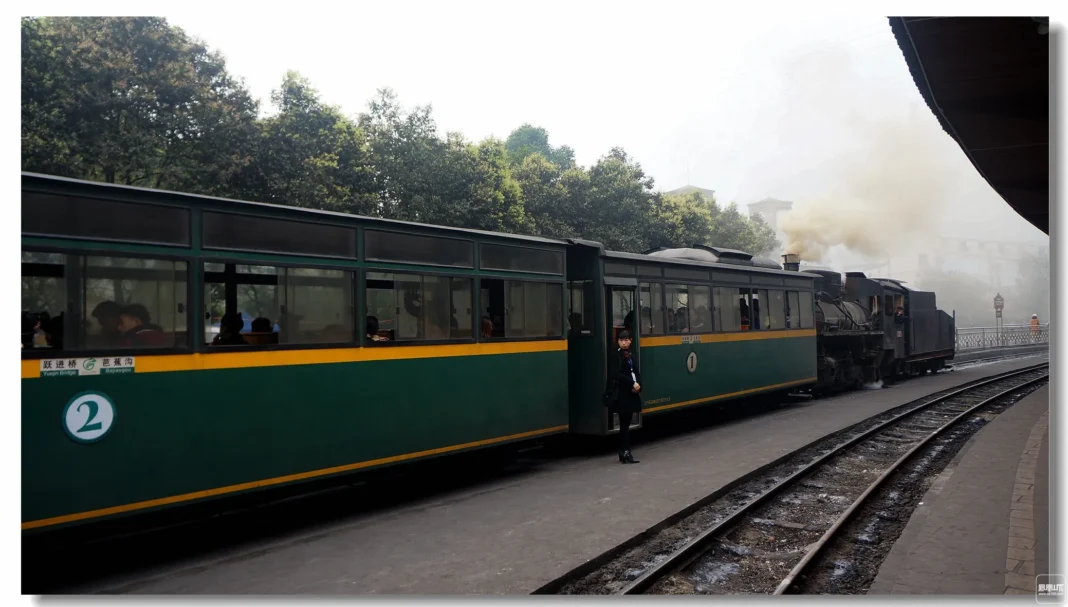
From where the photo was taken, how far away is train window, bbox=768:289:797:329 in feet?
46.9

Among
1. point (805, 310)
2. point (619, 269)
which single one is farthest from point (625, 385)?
point (805, 310)

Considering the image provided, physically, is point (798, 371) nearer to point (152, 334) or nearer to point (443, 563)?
point (443, 563)

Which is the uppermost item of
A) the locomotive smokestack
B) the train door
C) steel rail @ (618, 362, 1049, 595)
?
the locomotive smokestack

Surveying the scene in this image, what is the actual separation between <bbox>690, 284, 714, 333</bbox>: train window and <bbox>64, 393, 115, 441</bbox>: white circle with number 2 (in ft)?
28.1

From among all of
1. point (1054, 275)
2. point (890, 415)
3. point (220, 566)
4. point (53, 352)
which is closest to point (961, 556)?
point (1054, 275)

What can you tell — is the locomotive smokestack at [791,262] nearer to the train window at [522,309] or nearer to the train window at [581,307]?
the train window at [581,307]

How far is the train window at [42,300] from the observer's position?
4.64 meters

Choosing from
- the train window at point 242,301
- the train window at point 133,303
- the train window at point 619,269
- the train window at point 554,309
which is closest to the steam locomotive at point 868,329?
the train window at point 619,269

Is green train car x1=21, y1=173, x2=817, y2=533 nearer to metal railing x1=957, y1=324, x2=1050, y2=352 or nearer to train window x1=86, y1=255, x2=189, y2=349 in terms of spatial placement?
train window x1=86, y1=255, x2=189, y2=349

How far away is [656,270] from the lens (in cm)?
1099

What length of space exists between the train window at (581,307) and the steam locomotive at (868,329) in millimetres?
9199

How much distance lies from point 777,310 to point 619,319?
18.8 ft

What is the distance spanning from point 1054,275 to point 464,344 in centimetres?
509

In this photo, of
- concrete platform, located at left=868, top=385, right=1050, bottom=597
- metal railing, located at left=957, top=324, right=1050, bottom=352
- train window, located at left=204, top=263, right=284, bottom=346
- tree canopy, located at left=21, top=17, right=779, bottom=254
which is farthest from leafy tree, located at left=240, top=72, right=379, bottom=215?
metal railing, located at left=957, top=324, right=1050, bottom=352
